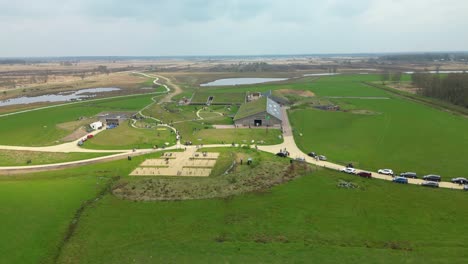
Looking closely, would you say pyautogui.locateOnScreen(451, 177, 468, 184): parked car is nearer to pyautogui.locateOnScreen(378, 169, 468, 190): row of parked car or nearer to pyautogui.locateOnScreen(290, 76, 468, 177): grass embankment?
pyautogui.locateOnScreen(378, 169, 468, 190): row of parked car

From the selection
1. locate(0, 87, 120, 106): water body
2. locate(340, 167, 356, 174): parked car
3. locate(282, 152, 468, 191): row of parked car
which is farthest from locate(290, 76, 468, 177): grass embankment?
locate(0, 87, 120, 106): water body

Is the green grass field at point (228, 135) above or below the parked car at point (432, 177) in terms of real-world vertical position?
above

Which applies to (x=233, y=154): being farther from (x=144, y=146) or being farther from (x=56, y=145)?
(x=56, y=145)

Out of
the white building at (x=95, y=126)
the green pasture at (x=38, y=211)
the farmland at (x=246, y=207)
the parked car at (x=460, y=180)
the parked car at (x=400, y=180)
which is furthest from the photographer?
the white building at (x=95, y=126)

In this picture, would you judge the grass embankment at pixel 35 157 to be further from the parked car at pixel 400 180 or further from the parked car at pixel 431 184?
the parked car at pixel 431 184

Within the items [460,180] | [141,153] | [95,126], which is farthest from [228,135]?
[460,180]

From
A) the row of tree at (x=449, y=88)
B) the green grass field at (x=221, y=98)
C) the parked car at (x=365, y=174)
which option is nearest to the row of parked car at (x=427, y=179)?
the parked car at (x=365, y=174)
